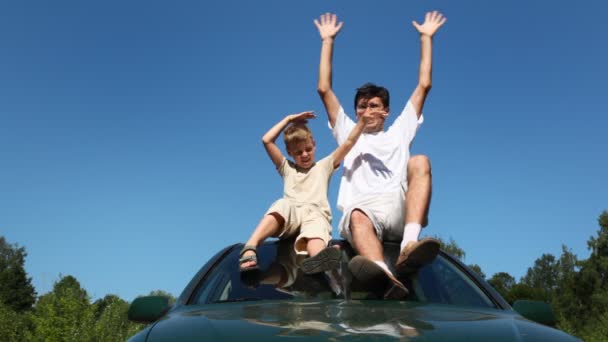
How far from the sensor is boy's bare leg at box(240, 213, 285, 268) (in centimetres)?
332

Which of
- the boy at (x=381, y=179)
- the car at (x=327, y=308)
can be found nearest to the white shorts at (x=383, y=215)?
the boy at (x=381, y=179)

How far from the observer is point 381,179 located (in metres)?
3.82

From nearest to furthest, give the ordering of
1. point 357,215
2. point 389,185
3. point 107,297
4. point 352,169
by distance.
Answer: point 357,215 → point 389,185 → point 352,169 → point 107,297

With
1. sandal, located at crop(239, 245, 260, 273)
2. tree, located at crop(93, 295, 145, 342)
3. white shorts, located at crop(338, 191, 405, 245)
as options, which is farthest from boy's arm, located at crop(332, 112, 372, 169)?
tree, located at crop(93, 295, 145, 342)

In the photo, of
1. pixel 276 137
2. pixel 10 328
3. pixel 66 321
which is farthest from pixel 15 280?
pixel 276 137

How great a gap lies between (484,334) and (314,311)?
2.03 feet

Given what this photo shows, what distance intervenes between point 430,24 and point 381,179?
62.0 inches

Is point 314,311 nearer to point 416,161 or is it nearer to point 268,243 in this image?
point 268,243

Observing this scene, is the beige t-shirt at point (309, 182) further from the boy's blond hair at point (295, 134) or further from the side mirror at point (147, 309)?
the side mirror at point (147, 309)

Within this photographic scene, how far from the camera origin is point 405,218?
3475mm

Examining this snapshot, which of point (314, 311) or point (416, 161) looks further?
point (416, 161)

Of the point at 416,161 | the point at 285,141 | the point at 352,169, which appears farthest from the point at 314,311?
the point at 285,141

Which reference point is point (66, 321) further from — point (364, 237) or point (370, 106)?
point (364, 237)

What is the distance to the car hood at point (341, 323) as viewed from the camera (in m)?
1.84
